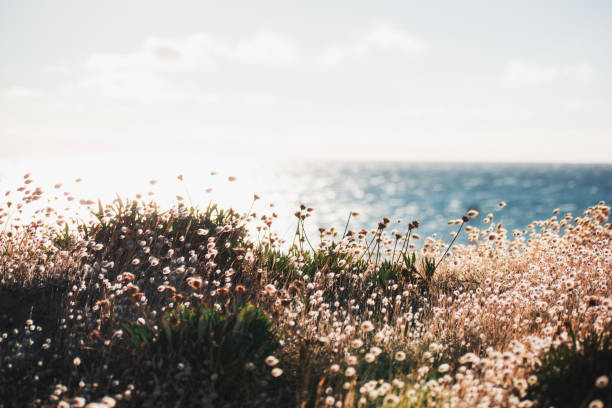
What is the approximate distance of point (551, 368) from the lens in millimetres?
3059

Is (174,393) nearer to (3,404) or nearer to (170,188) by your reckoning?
(3,404)

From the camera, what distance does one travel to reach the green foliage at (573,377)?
281cm

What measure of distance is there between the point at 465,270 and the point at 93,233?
22.2 feet

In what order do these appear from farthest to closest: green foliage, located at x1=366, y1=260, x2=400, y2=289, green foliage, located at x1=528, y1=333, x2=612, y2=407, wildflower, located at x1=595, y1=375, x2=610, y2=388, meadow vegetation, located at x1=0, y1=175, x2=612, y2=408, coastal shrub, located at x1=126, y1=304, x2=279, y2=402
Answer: green foliage, located at x1=366, y1=260, x2=400, y2=289, coastal shrub, located at x1=126, y1=304, x2=279, y2=402, meadow vegetation, located at x1=0, y1=175, x2=612, y2=408, green foliage, located at x1=528, y1=333, x2=612, y2=407, wildflower, located at x1=595, y1=375, x2=610, y2=388

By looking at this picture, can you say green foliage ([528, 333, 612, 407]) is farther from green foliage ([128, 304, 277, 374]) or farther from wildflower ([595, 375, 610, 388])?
green foliage ([128, 304, 277, 374])

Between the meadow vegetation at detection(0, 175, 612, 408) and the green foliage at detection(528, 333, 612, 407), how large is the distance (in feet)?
0.04

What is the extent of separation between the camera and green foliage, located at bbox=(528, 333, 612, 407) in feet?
9.24

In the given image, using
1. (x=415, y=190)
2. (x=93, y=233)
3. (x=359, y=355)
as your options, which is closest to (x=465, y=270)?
(x=359, y=355)

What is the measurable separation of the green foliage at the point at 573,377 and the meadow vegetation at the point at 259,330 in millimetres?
11

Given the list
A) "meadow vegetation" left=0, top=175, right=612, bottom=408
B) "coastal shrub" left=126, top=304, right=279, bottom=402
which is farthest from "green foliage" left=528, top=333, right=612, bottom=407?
"coastal shrub" left=126, top=304, right=279, bottom=402

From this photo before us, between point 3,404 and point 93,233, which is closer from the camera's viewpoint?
point 3,404

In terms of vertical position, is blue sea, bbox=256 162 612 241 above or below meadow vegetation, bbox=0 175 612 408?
below

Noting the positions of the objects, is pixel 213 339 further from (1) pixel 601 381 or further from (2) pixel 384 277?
(2) pixel 384 277

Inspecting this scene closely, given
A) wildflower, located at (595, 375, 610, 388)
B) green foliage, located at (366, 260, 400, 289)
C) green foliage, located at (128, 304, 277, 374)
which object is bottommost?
green foliage, located at (366, 260, 400, 289)
